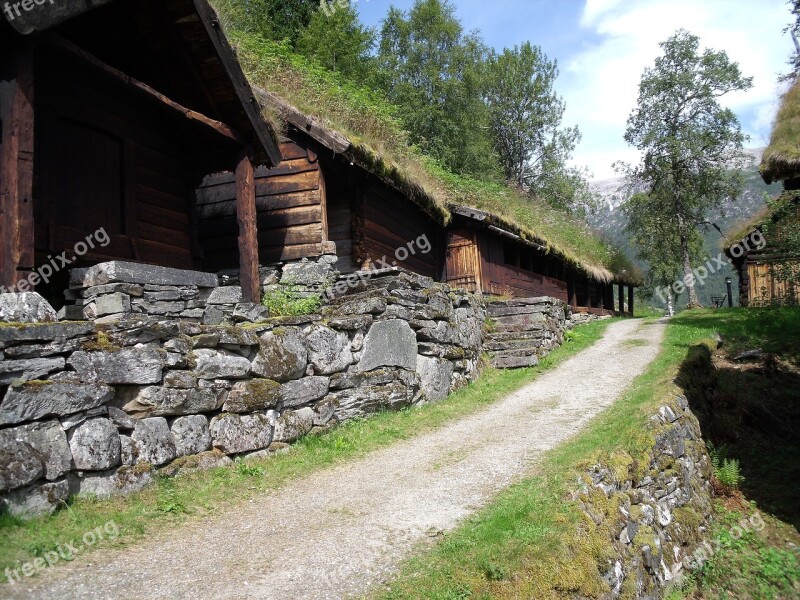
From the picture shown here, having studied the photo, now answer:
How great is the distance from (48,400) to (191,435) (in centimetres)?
153

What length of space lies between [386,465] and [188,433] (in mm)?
2232

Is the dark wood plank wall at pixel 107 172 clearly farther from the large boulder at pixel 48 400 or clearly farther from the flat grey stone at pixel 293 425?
the flat grey stone at pixel 293 425

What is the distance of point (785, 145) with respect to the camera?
823 centimetres

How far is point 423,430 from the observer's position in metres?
8.62

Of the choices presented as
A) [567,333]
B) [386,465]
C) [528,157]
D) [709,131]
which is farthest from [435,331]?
[528,157]

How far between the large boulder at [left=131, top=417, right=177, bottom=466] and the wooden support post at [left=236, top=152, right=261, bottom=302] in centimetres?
307

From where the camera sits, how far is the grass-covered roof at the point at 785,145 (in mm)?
7941

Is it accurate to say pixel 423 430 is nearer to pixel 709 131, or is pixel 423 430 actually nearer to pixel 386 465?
pixel 386 465

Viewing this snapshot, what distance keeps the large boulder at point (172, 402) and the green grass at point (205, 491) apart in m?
0.64

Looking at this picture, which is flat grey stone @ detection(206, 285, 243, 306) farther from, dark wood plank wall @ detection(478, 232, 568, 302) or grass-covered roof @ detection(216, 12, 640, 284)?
dark wood plank wall @ detection(478, 232, 568, 302)

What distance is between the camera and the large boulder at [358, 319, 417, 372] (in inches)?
355

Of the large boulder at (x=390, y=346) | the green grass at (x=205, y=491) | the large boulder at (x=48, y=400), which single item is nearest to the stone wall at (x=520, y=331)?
the green grass at (x=205, y=491)

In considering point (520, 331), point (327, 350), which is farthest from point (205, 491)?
point (520, 331)

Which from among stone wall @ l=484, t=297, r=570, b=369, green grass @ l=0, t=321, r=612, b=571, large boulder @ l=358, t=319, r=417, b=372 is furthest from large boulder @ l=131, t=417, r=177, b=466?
stone wall @ l=484, t=297, r=570, b=369
